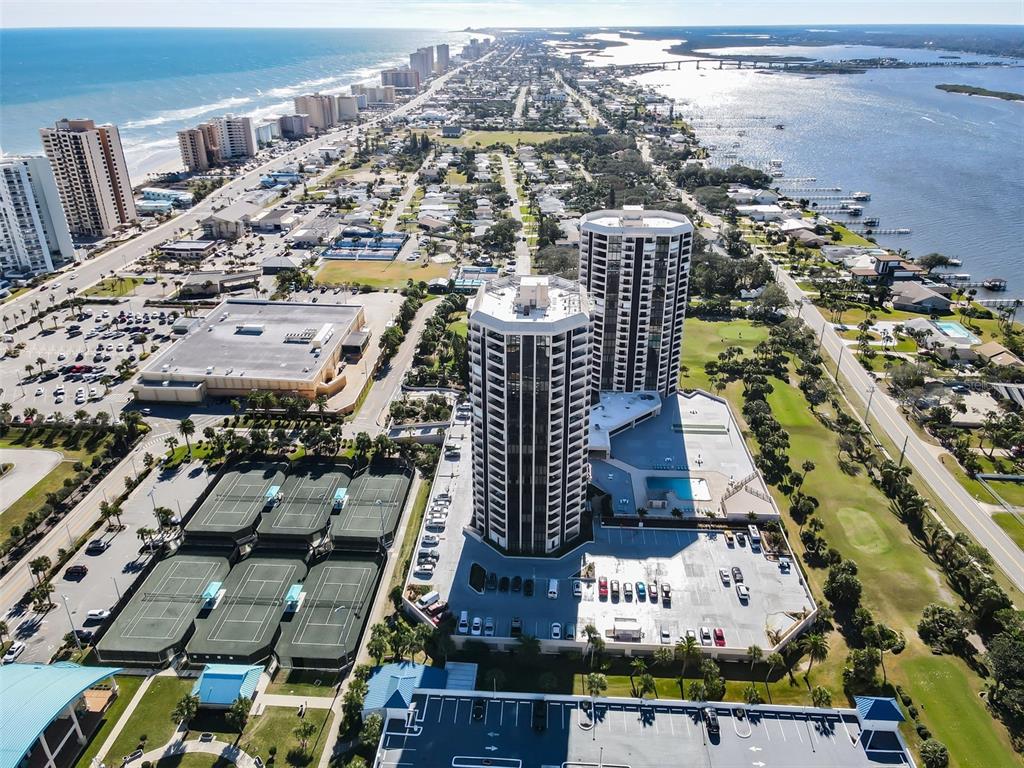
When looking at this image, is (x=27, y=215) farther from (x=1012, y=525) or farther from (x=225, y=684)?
(x=1012, y=525)

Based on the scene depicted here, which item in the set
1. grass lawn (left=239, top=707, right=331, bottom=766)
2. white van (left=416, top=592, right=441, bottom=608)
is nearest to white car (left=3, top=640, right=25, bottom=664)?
grass lawn (left=239, top=707, right=331, bottom=766)

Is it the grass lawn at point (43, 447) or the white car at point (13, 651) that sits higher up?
the grass lawn at point (43, 447)

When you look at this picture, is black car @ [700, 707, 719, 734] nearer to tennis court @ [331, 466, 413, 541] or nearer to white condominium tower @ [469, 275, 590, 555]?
white condominium tower @ [469, 275, 590, 555]

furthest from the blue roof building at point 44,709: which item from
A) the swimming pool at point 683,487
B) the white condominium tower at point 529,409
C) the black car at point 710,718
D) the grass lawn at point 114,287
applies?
the grass lawn at point 114,287

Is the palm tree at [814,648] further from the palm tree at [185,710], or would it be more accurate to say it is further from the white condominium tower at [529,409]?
the palm tree at [185,710]

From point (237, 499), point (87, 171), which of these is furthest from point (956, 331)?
point (87, 171)

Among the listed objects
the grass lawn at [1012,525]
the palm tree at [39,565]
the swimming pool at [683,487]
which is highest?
the palm tree at [39,565]

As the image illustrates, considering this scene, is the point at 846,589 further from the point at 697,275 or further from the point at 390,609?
the point at 697,275

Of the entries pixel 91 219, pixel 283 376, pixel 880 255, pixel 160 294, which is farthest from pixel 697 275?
pixel 91 219
